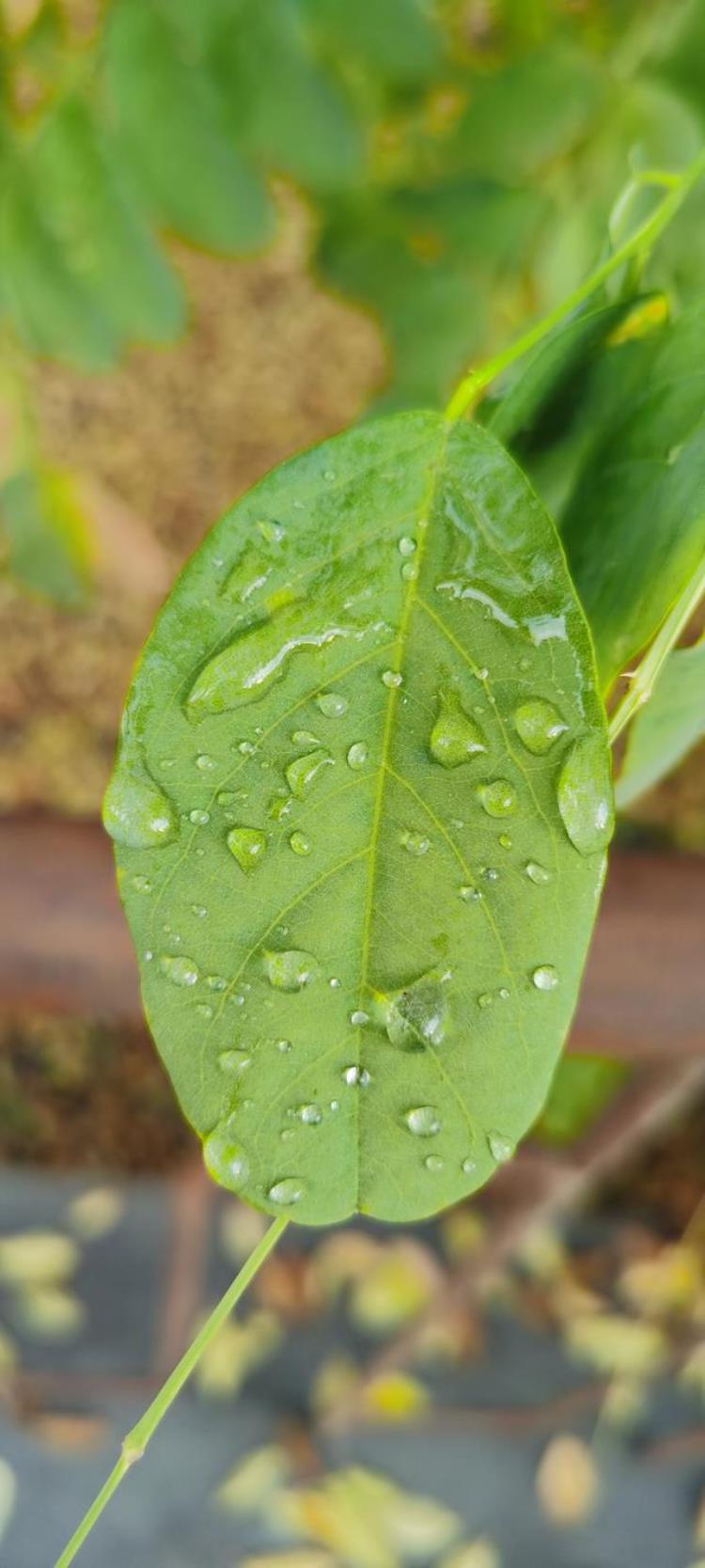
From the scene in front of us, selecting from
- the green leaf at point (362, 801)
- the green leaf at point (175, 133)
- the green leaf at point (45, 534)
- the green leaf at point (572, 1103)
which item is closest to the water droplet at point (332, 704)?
the green leaf at point (362, 801)

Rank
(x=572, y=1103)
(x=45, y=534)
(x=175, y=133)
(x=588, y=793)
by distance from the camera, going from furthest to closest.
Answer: (x=572, y=1103)
(x=45, y=534)
(x=175, y=133)
(x=588, y=793)

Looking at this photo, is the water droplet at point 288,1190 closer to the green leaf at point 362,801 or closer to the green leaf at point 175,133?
the green leaf at point 362,801

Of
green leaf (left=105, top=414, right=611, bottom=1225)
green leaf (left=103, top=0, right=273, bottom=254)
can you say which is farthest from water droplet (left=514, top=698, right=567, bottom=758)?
green leaf (left=103, top=0, right=273, bottom=254)

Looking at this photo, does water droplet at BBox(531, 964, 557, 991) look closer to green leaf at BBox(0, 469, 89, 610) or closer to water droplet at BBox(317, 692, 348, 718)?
water droplet at BBox(317, 692, 348, 718)

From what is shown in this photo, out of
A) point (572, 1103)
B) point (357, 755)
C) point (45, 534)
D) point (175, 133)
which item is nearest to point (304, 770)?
point (357, 755)

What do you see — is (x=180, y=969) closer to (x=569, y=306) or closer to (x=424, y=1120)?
(x=424, y=1120)

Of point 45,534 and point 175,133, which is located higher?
point 175,133
